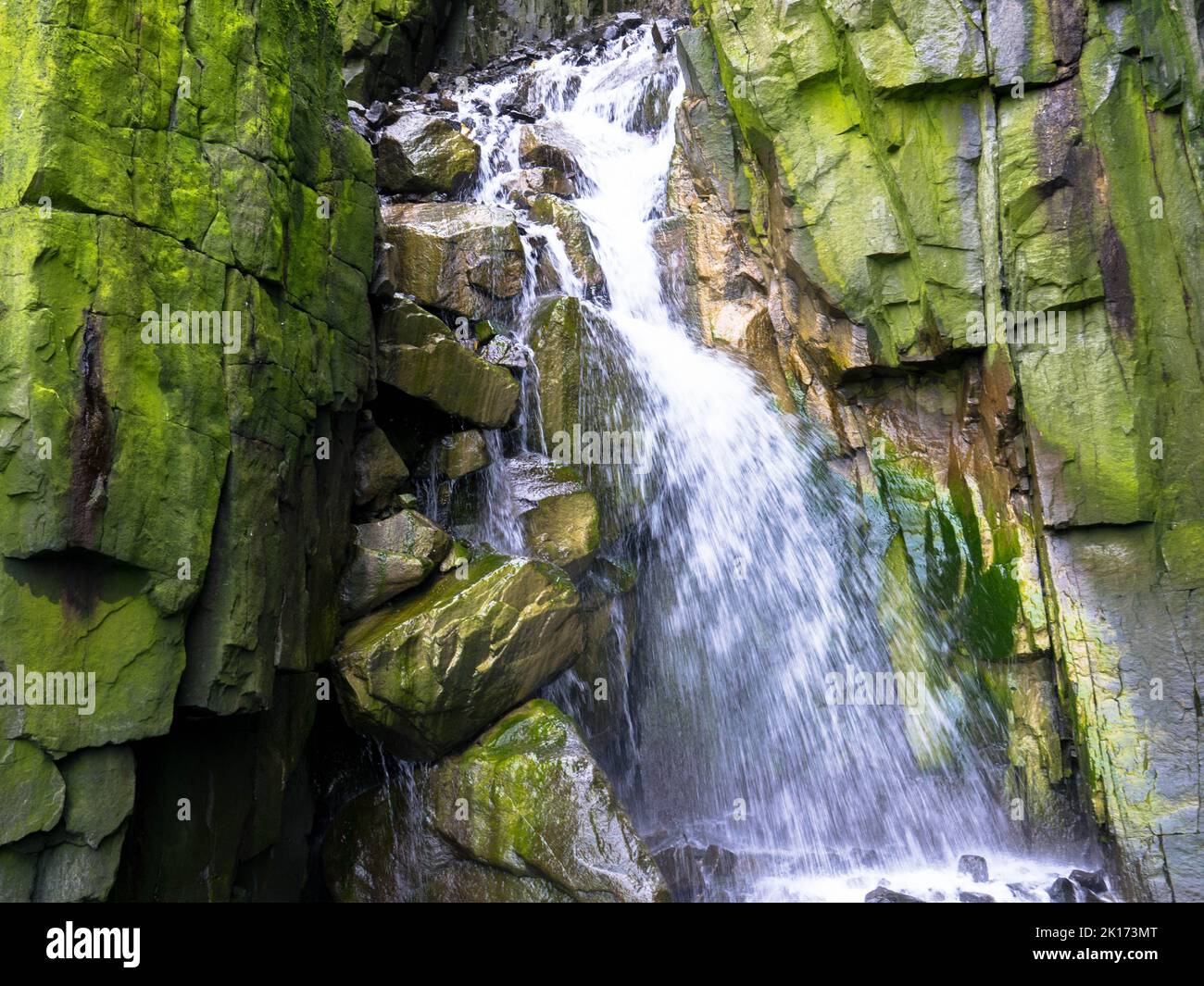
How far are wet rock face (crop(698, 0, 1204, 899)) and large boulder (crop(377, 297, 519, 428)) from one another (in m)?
3.78

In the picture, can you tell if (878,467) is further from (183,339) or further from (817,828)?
(183,339)

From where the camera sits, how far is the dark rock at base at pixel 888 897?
6.98 meters

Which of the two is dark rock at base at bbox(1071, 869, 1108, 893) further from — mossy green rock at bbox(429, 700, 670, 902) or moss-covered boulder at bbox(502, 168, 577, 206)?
moss-covered boulder at bbox(502, 168, 577, 206)

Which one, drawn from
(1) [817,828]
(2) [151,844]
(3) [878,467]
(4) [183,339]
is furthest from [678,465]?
(2) [151,844]

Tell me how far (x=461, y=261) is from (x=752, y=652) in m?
5.60

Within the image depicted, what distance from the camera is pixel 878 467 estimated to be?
932cm

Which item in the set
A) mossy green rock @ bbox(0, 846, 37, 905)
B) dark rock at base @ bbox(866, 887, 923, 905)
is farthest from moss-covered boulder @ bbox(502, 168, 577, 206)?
mossy green rock @ bbox(0, 846, 37, 905)

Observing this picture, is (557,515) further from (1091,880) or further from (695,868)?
(1091,880)

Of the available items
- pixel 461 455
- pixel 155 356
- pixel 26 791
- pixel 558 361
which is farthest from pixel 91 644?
pixel 558 361

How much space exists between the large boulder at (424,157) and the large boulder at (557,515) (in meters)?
5.25

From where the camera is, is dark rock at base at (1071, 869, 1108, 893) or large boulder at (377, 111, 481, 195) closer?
dark rock at base at (1071, 869, 1108, 893)

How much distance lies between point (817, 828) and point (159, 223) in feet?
25.3

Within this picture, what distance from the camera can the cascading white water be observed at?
27.0ft

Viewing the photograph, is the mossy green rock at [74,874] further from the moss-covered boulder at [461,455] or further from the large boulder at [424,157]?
the large boulder at [424,157]
